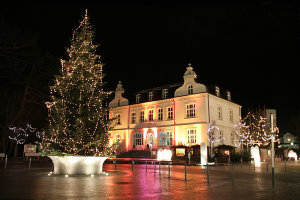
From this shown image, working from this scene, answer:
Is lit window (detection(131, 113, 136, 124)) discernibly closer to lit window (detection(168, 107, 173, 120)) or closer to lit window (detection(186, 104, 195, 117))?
lit window (detection(168, 107, 173, 120))

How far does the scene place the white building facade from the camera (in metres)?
37.2

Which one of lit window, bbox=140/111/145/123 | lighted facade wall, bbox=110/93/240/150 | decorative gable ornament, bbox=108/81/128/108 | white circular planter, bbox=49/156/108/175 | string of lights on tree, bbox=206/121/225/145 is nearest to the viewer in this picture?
white circular planter, bbox=49/156/108/175

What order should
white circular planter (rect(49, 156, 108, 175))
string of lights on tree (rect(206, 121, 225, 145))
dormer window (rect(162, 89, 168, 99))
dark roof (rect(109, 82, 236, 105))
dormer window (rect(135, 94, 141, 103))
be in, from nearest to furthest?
white circular planter (rect(49, 156, 108, 175)) → string of lights on tree (rect(206, 121, 225, 145)) → dark roof (rect(109, 82, 236, 105)) → dormer window (rect(162, 89, 168, 99)) → dormer window (rect(135, 94, 141, 103))

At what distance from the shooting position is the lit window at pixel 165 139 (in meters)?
40.0

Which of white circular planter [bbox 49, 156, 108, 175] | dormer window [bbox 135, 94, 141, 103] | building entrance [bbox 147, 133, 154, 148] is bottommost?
white circular planter [bbox 49, 156, 108, 175]

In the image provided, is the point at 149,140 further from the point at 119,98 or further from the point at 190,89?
the point at 119,98

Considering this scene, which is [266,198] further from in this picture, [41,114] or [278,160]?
[41,114]

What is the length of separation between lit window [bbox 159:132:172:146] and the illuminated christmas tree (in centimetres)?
2252

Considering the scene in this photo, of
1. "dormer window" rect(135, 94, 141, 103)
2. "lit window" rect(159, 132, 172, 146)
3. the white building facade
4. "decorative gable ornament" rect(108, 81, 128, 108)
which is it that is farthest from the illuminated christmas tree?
"decorative gable ornament" rect(108, 81, 128, 108)

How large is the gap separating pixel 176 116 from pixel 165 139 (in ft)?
12.3

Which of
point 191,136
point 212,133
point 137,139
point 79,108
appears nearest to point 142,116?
point 137,139

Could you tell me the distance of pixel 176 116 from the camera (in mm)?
39688

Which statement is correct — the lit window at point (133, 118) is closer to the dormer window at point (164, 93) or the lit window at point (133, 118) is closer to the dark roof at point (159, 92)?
the dark roof at point (159, 92)

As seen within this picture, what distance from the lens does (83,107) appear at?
17.8 m
